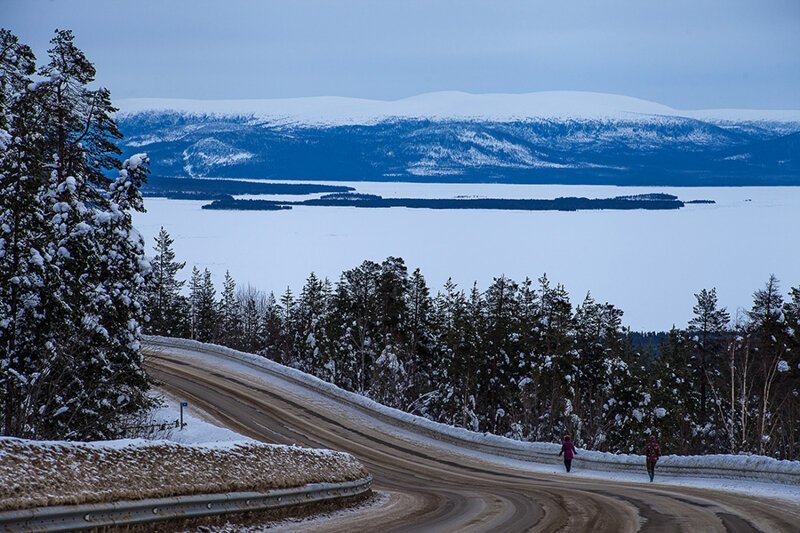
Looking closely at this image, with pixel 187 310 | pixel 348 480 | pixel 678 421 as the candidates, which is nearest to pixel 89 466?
pixel 348 480

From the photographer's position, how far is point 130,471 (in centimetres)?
1562

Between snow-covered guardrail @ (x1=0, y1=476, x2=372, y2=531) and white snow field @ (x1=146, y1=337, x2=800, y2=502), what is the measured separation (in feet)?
40.3

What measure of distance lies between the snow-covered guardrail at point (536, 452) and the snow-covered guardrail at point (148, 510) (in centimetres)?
1457

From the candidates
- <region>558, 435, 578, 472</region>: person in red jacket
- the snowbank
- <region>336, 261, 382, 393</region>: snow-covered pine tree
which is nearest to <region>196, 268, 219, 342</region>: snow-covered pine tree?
<region>336, 261, 382, 393</region>: snow-covered pine tree

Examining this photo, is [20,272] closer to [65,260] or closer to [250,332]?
[65,260]

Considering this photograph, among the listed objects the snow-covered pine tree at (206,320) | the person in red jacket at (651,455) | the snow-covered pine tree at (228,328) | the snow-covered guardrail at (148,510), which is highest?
the snow-covered guardrail at (148,510)

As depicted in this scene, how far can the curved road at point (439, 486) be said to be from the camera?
18422mm

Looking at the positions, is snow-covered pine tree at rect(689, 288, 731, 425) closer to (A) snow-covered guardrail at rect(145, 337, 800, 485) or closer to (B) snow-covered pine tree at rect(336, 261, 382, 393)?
(B) snow-covered pine tree at rect(336, 261, 382, 393)

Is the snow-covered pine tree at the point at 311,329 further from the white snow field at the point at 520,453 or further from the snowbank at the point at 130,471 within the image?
the snowbank at the point at 130,471

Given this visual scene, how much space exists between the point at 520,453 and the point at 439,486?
9803 millimetres

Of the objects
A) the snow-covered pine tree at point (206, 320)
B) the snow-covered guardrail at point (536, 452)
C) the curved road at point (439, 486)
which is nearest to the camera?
the curved road at point (439, 486)

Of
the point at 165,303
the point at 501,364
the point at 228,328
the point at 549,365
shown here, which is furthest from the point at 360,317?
the point at 228,328

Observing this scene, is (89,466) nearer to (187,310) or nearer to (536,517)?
(536,517)

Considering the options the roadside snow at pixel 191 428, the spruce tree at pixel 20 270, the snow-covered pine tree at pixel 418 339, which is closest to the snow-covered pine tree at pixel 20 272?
the spruce tree at pixel 20 270
